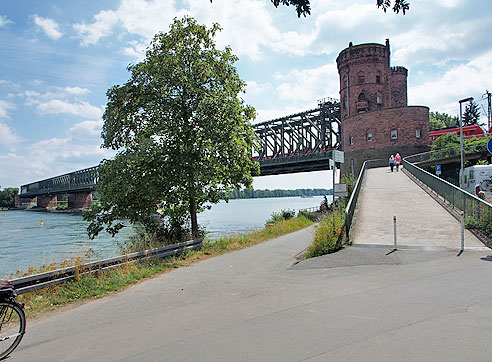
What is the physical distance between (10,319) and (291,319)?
3859 mm

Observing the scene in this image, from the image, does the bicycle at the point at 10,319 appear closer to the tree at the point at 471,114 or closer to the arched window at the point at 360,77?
the arched window at the point at 360,77

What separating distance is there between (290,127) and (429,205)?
239 feet

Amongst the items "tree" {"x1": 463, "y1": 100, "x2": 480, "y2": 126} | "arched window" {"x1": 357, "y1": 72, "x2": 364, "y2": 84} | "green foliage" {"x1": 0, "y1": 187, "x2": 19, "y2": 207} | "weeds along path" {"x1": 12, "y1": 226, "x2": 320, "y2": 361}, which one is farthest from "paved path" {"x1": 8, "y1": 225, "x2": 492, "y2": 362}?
"green foliage" {"x1": 0, "y1": 187, "x2": 19, "y2": 207}

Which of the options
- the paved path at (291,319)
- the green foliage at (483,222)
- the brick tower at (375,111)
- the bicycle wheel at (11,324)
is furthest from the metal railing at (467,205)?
the brick tower at (375,111)

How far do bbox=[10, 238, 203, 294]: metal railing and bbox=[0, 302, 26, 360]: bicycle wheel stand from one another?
7.89 feet

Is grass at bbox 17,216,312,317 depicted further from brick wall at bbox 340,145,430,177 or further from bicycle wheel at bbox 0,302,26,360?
brick wall at bbox 340,145,430,177

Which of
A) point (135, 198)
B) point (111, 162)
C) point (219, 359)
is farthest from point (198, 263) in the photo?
point (219, 359)

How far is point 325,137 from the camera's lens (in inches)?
3031

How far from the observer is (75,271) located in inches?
335

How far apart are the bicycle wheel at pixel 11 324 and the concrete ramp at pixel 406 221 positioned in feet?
32.7

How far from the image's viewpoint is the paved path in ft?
14.3

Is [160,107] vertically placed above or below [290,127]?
below

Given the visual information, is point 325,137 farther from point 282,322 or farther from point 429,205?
point 282,322

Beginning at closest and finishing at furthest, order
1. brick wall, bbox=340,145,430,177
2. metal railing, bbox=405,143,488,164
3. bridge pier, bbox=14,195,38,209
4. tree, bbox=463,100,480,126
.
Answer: metal railing, bbox=405,143,488,164
brick wall, bbox=340,145,430,177
tree, bbox=463,100,480,126
bridge pier, bbox=14,195,38,209
